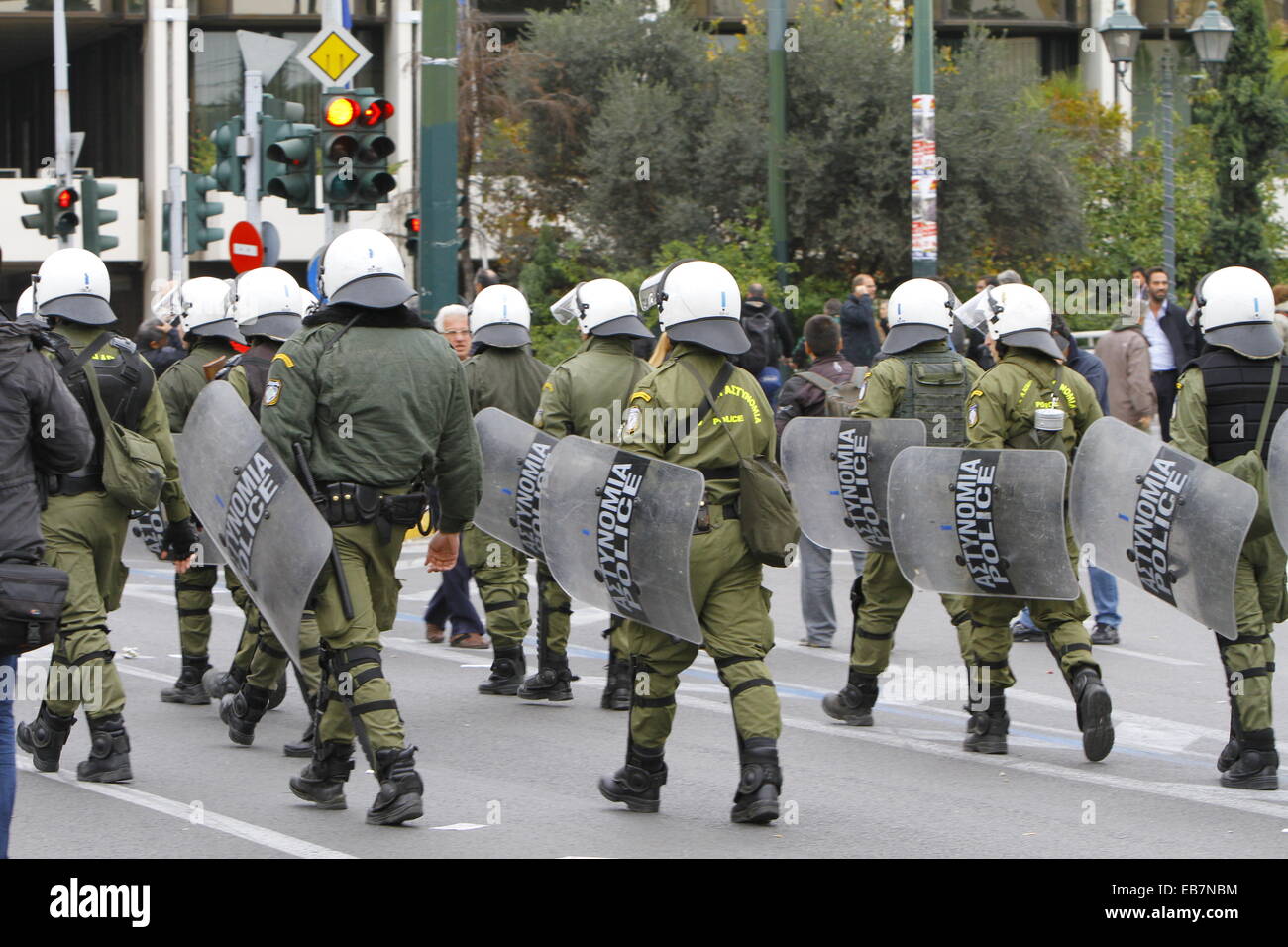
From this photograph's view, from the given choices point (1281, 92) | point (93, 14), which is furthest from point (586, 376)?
point (93, 14)

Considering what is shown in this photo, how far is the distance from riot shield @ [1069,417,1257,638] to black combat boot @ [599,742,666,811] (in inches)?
74.2

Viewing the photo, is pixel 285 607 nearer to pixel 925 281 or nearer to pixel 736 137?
pixel 925 281

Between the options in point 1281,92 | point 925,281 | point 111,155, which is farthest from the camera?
point 111,155

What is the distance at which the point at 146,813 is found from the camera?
Answer: 6.39 meters

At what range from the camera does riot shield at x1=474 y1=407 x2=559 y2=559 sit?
333 inches

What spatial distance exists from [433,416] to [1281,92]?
2705cm

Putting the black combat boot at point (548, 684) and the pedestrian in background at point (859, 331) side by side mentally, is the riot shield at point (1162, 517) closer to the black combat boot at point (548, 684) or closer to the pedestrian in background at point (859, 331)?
the black combat boot at point (548, 684)

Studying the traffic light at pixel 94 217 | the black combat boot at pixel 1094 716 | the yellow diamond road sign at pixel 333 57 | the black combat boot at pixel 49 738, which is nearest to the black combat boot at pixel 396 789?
the black combat boot at pixel 49 738

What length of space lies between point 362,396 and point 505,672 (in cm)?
311

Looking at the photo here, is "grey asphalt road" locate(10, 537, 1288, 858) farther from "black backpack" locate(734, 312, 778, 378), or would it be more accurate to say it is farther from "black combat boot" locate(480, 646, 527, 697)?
"black backpack" locate(734, 312, 778, 378)

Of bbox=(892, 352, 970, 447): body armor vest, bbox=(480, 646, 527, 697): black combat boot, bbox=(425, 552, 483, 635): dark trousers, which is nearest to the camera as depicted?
bbox=(892, 352, 970, 447): body armor vest

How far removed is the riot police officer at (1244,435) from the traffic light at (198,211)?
13.2 meters

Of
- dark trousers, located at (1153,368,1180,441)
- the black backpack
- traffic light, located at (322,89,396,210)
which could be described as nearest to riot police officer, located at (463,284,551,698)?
traffic light, located at (322,89,396,210)

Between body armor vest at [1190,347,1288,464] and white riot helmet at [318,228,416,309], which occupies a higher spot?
white riot helmet at [318,228,416,309]
